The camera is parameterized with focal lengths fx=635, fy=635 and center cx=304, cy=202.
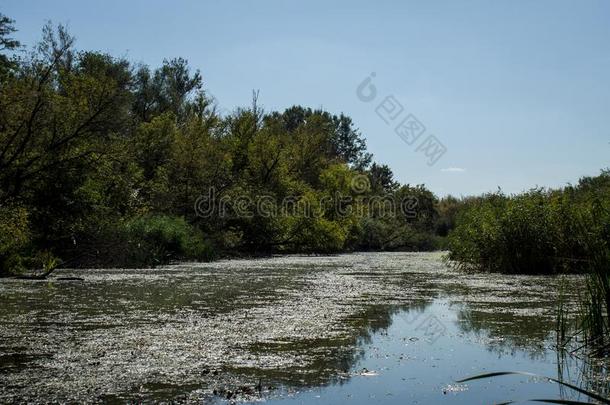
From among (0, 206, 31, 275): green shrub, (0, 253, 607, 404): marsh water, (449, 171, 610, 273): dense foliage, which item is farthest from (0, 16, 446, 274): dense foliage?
(449, 171, 610, 273): dense foliage

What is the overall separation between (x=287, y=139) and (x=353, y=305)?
28622 millimetres

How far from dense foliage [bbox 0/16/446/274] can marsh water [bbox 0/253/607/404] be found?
6910mm

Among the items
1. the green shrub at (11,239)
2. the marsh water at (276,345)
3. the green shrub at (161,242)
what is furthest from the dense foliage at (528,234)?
the green shrub at (11,239)

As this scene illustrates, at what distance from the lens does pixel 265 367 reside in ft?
17.3

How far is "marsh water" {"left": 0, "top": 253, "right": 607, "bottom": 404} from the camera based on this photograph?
4547 millimetres

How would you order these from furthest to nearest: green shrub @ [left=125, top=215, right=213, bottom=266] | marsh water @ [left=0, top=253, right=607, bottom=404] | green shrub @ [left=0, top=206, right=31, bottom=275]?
green shrub @ [left=125, top=215, right=213, bottom=266], green shrub @ [left=0, top=206, right=31, bottom=275], marsh water @ [left=0, top=253, right=607, bottom=404]

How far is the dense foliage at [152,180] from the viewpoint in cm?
1778

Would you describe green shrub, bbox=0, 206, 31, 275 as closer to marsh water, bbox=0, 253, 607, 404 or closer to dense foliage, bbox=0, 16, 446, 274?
dense foliage, bbox=0, 16, 446, 274

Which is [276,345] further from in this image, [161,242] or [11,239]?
[161,242]

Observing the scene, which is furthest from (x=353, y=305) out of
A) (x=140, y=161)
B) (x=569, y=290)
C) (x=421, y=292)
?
(x=140, y=161)

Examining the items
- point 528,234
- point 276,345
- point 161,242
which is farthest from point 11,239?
point 528,234

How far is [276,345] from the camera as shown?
629 centimetres

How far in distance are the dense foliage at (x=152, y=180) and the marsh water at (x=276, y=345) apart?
6.91 m

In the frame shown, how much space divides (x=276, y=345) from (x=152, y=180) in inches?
857
